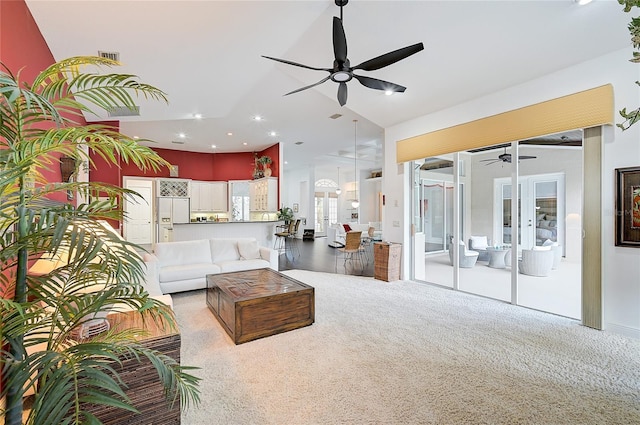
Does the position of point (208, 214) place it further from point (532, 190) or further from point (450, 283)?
point (532, 190)

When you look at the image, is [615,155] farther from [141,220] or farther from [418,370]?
[141,220]

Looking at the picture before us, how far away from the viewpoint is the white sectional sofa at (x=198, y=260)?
4.36m

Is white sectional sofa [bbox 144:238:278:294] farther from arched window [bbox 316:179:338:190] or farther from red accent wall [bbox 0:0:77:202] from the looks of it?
arched window [bbox 316:179:338:190]

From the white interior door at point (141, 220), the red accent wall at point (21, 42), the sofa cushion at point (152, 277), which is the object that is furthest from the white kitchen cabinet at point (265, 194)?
the red accent wall at point (21, 42)

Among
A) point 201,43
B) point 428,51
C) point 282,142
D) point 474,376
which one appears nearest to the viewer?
point 474,376

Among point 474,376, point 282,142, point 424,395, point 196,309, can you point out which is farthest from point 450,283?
point 282,142

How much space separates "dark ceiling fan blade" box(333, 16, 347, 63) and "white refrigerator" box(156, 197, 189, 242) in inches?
315

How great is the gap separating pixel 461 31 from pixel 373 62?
4.69 ft

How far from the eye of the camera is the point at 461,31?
3.36m

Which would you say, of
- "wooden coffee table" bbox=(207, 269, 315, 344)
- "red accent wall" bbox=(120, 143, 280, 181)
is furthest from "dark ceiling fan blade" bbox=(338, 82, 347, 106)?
"red accent wall" bbox=(120, 143, 280, 181)

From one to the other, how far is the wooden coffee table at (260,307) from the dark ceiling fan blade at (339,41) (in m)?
2.45

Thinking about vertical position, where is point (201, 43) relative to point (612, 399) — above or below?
above

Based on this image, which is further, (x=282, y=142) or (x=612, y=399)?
(x=282, y=142)

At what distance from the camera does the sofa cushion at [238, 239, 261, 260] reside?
17.1ft
